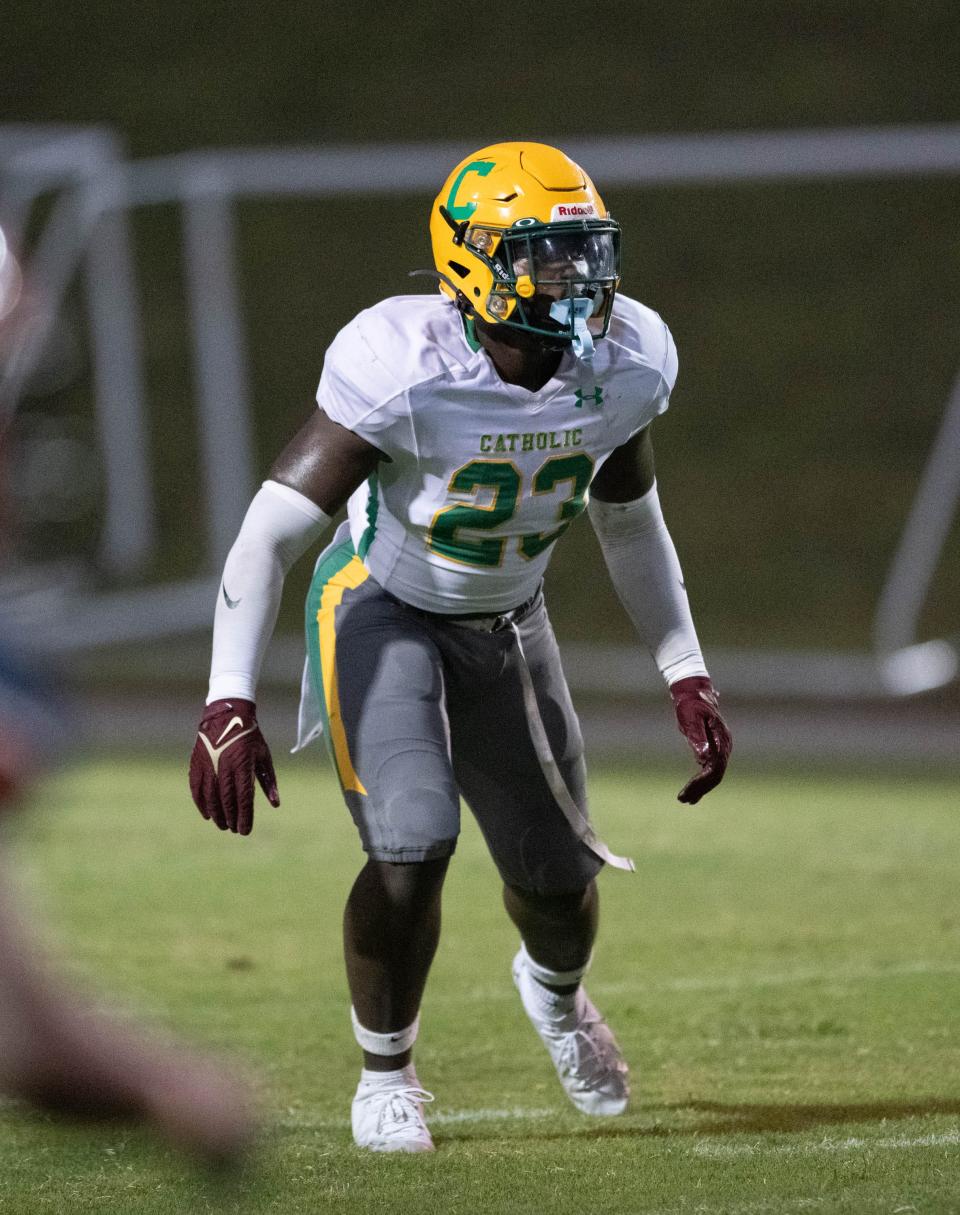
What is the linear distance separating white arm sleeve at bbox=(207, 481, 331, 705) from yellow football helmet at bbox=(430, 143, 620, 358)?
52cm

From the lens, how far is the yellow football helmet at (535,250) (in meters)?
3.86

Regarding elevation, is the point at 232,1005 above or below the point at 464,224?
below

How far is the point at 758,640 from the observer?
1599 cm

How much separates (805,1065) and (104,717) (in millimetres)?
8849

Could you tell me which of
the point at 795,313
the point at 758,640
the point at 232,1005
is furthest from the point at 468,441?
the point at 795,313

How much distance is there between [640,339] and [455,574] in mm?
598

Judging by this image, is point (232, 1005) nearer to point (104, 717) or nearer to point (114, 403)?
point (104, 717)

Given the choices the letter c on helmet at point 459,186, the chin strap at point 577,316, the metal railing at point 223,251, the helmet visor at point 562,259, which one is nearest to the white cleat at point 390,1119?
the chin strap at point 577,316

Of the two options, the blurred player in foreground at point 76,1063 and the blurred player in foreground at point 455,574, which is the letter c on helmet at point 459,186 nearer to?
the blurred player in foreground at point 455,574

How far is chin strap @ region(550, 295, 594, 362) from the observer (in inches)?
151

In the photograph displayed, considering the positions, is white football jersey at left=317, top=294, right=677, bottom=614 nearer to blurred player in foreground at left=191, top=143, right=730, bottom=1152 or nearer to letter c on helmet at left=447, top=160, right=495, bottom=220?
blurred player in foreground at left=191, top=143, right=730, bottom=1152

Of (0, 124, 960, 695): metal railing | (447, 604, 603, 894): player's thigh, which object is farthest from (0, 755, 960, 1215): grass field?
(0, 124, 960, 695): metal railing

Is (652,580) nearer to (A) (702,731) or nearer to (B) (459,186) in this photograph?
(A) (702,731)

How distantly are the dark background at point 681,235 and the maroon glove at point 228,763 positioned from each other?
11172 mm
